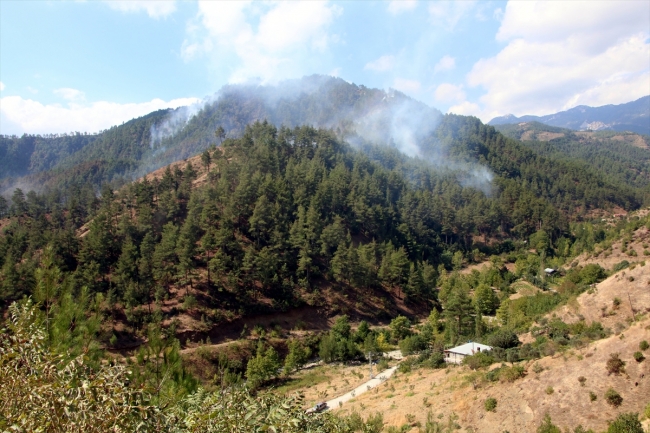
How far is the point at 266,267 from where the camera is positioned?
42.8 m

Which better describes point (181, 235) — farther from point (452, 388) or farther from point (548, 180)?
point (548, 180)

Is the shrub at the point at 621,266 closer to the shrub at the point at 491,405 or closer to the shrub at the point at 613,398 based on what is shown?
the shrub at the point at 613,398

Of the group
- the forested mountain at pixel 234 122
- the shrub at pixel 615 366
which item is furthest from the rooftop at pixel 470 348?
the forested mountain at pixel 234 122

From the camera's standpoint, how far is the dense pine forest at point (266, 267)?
12.1 m

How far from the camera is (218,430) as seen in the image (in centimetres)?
487

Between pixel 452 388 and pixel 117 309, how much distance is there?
3104 centimetres

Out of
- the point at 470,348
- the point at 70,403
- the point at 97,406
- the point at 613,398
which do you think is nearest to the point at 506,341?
the point at 470,348

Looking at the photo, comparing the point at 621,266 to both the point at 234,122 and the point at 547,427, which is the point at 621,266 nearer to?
the point at 547,427

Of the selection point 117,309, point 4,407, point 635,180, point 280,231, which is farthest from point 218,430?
point 635,180

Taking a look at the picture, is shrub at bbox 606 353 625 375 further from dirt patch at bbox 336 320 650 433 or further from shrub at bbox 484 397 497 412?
shrub at bbox 484 397 497 412

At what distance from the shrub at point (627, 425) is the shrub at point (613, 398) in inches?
85.3

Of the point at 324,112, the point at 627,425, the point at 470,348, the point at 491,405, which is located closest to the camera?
the point at 627,425

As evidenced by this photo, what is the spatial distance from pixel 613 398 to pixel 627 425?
9.76ft

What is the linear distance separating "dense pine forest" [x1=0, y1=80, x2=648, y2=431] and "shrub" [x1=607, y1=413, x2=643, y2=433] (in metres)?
8.34
